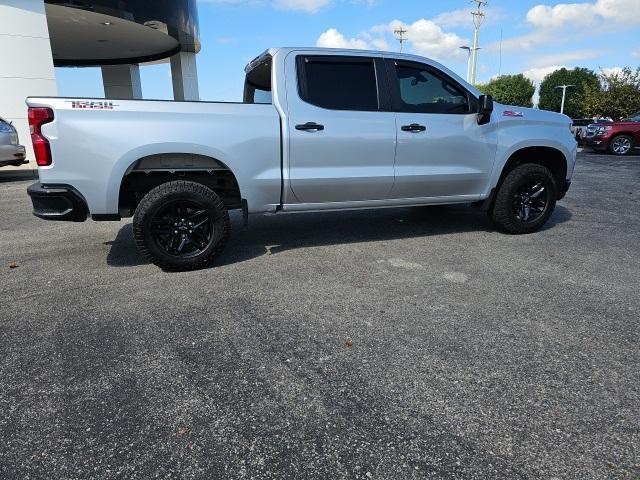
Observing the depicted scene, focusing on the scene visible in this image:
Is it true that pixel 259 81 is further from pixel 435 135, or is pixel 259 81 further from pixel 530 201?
pixel 530 201

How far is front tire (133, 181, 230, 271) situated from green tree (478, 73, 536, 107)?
218 ft

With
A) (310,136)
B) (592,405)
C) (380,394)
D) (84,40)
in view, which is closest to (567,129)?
(310,136)

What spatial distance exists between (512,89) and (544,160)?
216 ft

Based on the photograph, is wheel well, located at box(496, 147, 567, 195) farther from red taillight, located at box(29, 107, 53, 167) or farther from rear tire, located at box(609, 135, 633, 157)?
rear tire, located at box(609, 135, 633, 157)

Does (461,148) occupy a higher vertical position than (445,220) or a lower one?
higher

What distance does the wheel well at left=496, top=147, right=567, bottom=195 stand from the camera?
5.45 meters

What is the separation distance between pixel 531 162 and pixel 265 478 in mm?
5082

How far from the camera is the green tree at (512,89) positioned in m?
64.1

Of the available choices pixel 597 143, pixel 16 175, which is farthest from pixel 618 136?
pixel 16 175

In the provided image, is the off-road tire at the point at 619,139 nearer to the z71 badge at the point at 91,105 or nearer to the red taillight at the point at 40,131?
the z71 badge at the point at 91,105

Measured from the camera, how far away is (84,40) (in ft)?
71.4

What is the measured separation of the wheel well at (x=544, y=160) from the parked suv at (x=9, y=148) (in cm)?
998

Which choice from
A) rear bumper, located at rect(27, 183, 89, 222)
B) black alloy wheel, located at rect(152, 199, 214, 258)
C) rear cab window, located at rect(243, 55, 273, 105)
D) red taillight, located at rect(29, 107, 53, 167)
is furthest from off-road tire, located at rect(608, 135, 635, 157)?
red taillight, located at rect(29, 107, 53, 167)

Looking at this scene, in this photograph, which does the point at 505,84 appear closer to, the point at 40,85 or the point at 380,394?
the point at 40,85
